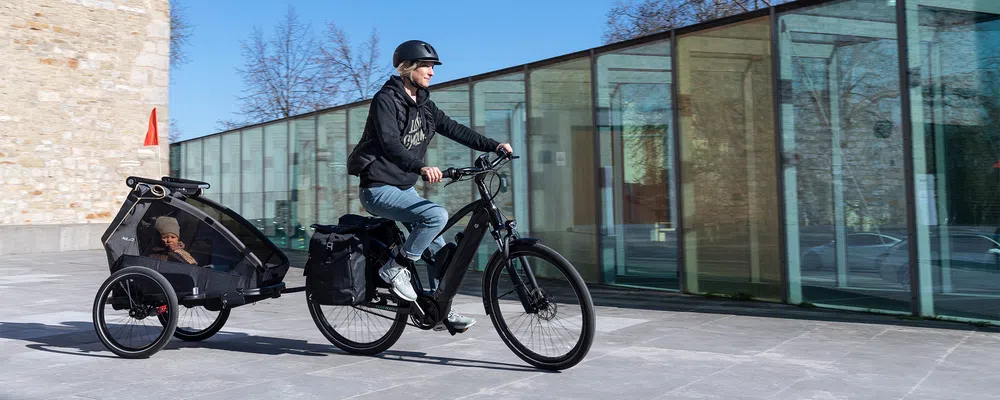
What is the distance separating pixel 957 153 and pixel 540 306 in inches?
173

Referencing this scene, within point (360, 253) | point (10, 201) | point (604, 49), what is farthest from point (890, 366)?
point (10, 201)

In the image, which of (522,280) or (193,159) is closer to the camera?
(522,280)

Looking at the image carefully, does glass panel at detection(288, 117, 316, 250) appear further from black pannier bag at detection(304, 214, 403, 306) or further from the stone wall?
black pannier bag at detection(304, 214, 403, 306)

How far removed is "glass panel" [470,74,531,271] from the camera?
12.2 m

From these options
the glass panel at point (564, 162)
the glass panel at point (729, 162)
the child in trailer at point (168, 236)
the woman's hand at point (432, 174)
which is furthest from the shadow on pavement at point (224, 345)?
the glass panel at point (564, 162)

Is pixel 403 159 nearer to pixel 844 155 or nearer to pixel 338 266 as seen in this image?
pixel 338 266

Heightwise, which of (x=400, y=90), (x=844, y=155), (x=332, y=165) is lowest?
(x=844, y=155)

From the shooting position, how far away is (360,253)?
525 cm

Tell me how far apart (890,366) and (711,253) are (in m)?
4.29

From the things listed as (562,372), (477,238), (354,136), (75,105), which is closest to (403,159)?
(477,238)

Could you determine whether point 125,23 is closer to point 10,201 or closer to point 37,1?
point 37,1

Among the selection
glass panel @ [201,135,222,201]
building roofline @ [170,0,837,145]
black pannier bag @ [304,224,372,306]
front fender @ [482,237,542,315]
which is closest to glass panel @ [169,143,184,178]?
glass panel @ [201,135,222,201]

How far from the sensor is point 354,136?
53.6 feet

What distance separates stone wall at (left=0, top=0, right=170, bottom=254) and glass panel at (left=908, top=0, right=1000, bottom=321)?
18.0m
